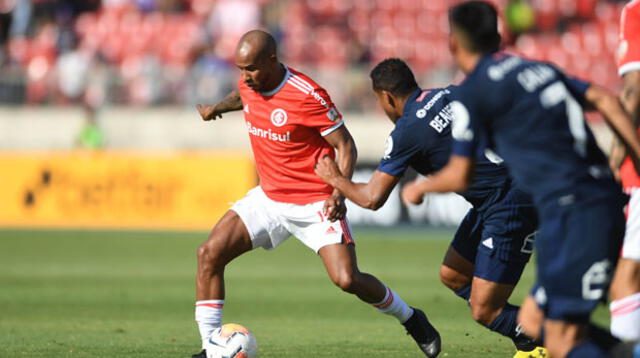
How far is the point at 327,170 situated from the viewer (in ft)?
22.8

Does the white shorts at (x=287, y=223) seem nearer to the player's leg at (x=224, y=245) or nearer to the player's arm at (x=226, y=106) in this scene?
the player's leg at (x=224, y=245)

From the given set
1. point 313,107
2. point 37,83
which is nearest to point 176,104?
point 37,83

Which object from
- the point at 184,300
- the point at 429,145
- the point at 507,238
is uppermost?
the point at 429,145

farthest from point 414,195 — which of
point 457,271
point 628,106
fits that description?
point 457,271

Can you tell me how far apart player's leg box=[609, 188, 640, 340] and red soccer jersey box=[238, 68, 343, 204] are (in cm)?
246

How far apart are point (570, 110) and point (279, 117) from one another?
10.3ft

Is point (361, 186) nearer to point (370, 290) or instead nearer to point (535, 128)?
point (370, 290)

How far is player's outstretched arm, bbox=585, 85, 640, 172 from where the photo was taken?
5.53 metres

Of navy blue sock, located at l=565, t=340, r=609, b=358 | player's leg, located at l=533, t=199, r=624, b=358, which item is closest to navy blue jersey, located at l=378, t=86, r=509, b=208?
player's leg, located at l=533, t=199, r=624, b=358

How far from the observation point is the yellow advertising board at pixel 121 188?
20.9 m

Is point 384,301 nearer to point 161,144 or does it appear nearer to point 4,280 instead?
point 4,280

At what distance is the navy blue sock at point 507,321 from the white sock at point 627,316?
126 cm

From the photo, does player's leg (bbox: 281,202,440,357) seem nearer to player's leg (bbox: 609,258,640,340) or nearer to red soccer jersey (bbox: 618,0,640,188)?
player's leg (bbox: 609,258,640,340)

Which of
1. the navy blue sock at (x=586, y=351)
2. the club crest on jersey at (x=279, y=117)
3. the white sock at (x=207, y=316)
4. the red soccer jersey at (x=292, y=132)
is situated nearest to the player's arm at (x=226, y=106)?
the red soccer jersey at (x=292, y=132)
